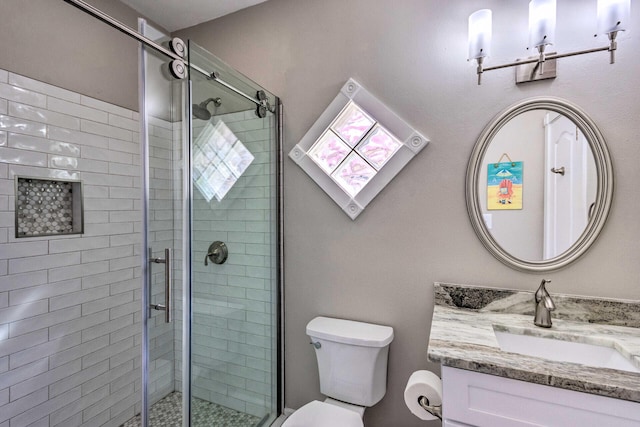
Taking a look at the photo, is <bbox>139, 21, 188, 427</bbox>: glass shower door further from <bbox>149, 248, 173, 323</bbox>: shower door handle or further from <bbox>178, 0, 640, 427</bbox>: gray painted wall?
<bbox>178, 0, 640, 427</bbox>: gray painted wall

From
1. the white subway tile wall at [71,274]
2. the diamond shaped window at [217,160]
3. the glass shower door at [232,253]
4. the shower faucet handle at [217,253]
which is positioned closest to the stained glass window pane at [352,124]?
the glass shower door at [232,253]

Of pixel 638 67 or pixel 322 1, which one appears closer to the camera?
pixel 638 67

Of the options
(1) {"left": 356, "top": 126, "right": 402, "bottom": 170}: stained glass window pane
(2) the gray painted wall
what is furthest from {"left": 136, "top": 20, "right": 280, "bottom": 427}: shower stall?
(1) {"left": 356, "top": 126, "right": 402, "bottom": 170}: stained glass window pane

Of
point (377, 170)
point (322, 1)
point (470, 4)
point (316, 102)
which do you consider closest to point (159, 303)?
point (377, 170)

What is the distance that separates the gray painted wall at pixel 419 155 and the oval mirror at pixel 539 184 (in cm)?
5

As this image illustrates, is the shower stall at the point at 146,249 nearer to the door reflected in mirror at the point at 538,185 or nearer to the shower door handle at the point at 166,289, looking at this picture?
the shower door handle at the point at 166,289

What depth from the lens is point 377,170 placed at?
5.38 ft

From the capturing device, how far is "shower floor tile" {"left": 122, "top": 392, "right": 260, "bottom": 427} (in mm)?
1244

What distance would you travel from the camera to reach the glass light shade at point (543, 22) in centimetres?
122

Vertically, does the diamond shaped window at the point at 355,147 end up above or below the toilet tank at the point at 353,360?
above

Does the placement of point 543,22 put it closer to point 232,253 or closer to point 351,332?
point 351,332

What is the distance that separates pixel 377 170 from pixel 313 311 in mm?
903

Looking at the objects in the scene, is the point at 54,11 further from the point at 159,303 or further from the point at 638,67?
the point at 638,67

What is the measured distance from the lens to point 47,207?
62.8 inches
